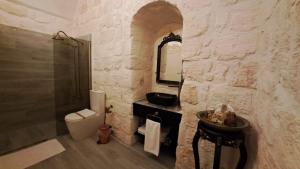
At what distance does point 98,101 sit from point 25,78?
127 centimetres

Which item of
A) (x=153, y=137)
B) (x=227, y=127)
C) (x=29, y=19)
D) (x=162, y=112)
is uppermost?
(x=29, y=19)

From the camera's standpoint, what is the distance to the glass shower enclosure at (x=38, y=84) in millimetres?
2193

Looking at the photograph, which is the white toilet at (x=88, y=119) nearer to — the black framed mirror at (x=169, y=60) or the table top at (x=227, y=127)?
the black framed mirror at (x=169, y=60)

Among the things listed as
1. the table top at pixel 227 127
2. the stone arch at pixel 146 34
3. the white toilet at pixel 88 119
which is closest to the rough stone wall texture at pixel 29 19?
the white toilet at pixel 88 119

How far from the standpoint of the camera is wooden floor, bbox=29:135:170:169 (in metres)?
1.75

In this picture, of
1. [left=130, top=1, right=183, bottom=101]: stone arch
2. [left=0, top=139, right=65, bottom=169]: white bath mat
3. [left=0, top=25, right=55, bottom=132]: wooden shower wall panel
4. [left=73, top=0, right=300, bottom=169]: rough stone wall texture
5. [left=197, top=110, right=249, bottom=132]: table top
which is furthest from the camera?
[left=0, top=25, right=55, bottom=132]: wooden shower wall panel

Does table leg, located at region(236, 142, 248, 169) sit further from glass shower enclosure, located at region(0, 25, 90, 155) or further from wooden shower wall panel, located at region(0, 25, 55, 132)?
wooden shower wall panel, located at region(0, 25, 55, 132)

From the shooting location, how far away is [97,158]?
1.90 metres

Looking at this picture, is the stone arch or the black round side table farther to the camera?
the stone arch

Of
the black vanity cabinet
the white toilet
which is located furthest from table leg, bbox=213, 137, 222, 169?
the white toilet

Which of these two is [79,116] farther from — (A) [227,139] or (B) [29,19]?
(A) [227,139]

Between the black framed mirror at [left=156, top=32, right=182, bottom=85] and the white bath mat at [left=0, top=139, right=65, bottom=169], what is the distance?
1.86 metres

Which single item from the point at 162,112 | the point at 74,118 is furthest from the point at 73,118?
the point at 162,112

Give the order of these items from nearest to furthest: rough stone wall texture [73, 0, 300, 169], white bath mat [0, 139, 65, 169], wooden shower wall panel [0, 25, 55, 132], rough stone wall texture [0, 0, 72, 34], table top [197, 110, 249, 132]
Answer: rough stone wall texture [73, 0, 300, 169] < table top [197, 110, 249, 132] < white bath mat [0, 139, 65, 169] < wooden shower wall panel [0, 25, 55, 132] < rough stone wall texture [0, 0, 72, 34]
